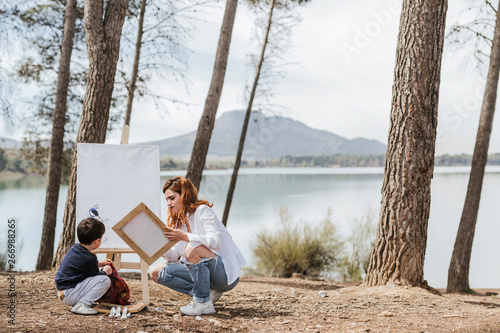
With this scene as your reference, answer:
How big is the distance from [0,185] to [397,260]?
27202mm

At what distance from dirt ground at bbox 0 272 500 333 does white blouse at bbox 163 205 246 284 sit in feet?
1.29

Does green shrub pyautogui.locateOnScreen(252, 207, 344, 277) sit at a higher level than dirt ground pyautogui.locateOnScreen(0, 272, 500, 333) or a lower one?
lower

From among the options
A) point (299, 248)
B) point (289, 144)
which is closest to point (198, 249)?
point (299, 248)

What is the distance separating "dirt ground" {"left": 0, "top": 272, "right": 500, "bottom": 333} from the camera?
311cm

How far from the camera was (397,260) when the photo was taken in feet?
15.6

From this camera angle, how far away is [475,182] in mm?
7020

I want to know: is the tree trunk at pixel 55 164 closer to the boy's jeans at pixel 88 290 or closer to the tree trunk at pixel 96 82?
the tree trunk at pixel 96 82

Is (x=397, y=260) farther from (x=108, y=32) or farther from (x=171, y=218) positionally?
(x=108, y=32)

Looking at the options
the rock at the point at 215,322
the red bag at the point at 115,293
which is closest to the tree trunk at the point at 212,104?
the red bag at the point at 115,293

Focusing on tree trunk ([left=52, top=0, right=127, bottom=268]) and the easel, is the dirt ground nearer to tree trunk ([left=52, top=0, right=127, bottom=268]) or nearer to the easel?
the easel

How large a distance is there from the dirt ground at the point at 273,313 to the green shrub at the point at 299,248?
3911 millimetres

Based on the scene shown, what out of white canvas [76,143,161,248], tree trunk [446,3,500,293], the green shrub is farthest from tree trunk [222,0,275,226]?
white canvas [76,143,161,248]

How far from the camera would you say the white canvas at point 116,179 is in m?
4.02

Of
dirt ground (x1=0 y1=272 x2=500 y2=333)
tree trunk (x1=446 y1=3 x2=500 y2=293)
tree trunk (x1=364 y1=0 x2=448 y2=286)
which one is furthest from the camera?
tree trunk (x1=446 y1=3 x2=500 y2=293)
